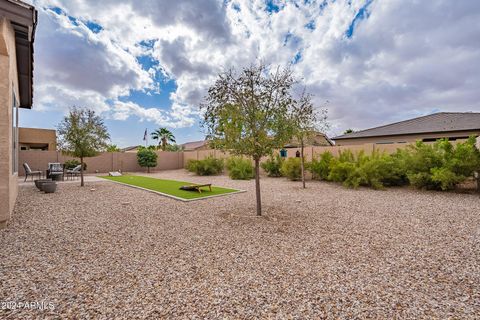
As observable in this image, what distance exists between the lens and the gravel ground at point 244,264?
2.08 metres

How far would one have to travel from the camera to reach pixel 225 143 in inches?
192

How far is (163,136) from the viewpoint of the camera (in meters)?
32.4

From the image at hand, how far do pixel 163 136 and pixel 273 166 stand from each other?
2306 cm

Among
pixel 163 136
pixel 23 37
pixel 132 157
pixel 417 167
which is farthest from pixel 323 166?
pixel 163 136

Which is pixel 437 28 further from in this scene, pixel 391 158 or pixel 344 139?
pixel 344 139

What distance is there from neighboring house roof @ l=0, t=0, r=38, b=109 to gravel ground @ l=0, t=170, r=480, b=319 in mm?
3995

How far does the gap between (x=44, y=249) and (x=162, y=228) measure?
6.02 ft

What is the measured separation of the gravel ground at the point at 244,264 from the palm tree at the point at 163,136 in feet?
90.5

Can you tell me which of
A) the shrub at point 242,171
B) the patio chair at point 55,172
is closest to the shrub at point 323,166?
the shrub at point 242,171

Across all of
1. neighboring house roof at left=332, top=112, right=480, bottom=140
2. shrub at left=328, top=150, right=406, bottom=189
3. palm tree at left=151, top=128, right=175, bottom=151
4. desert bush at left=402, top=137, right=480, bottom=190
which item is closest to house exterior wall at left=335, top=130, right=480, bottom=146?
neighboring house roof at left=332, top=112, right=480, bottom=140

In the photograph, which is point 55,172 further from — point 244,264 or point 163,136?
point 163,136

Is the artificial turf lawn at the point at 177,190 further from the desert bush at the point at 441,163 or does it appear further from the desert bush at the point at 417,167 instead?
the desert bush at the point at 441,163

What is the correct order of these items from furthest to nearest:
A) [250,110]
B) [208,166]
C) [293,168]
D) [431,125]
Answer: [208,166]
[431,125]
[293,168]
[250,110]

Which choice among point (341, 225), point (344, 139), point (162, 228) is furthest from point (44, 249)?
point (344, 139)
